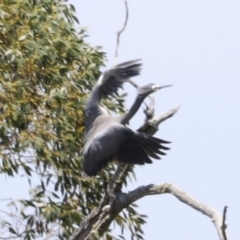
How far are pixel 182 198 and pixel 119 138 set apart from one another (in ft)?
2.81

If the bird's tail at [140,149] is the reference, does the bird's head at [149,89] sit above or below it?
above

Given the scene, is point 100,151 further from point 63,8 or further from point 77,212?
point 63,8

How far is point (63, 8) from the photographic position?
1049 centimetres

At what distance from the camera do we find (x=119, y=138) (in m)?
8.07

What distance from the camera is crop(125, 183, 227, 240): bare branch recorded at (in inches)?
270

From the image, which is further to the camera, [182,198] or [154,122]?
[154,122]

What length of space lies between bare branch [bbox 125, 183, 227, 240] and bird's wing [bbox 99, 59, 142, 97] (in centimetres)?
97

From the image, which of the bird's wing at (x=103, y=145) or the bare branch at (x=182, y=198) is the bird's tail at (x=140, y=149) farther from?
the bare branch at (x=182, y=198)

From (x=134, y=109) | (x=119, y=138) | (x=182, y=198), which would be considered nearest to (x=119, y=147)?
(x=119, y=138)

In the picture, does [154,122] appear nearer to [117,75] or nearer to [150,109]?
[150,109]

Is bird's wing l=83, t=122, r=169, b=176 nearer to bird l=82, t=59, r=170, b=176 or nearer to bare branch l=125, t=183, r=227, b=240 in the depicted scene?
bird l=82, t=59, r=170, b=176

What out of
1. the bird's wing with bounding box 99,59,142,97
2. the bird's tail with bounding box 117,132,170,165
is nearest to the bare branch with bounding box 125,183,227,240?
the bird's tail with bounding box 117,132,170,165

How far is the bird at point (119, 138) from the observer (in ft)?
26.3

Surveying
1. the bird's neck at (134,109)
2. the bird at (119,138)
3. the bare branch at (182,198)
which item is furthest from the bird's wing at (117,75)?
the bare branch at (182,198)
